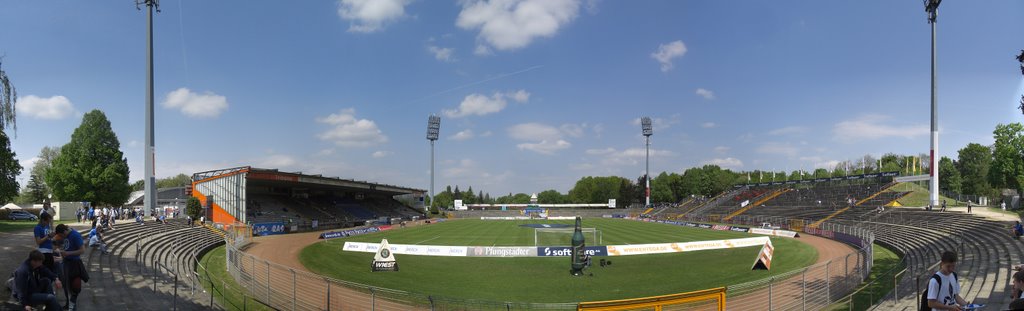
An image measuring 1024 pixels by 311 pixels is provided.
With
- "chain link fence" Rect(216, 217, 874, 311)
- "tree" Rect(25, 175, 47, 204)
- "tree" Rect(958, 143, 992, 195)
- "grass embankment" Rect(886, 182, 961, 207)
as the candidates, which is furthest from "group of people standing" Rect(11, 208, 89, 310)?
"tree" Rect(958, 143, 992, 195)

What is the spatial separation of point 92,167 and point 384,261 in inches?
1603

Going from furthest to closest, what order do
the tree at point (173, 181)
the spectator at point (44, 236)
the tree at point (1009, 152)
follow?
the tree at point (173, 181) < the tree at point (1009, 152) < the spectator at point (44, 236)

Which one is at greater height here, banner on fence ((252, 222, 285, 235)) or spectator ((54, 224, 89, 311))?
spectator ((54, 224, 89, 311))

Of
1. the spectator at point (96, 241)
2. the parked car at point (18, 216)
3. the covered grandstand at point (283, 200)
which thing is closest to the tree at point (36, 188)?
the parked car at point (18, 216)

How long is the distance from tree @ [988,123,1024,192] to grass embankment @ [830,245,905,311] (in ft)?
116

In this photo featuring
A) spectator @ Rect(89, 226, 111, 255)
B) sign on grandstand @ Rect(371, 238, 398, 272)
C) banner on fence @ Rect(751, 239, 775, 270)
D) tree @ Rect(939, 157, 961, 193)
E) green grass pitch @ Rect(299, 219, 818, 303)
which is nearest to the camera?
green grass pitch @ Rect(299, 219, 818, 303)

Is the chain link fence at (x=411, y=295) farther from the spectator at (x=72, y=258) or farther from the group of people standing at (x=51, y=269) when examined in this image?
the group of people standing at (x=51, y=269)

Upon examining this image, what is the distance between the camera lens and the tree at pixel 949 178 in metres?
90.2

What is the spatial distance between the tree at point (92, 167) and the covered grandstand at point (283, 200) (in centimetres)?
693

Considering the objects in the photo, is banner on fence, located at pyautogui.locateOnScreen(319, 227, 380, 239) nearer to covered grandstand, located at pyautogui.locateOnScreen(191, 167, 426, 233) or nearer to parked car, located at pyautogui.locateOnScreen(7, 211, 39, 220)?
covered grandstand, located at pyautogui.locateOnScreen(191, 167, 426, 233)

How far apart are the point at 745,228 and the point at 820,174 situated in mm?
101955

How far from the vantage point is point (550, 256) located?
27359 mm

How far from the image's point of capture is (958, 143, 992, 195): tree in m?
85.1

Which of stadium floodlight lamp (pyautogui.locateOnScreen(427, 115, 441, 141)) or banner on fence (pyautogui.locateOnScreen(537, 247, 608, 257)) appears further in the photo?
stadium floodlight lamp (pyautogui.locateOnScreen(427, 115, 441, 141))
